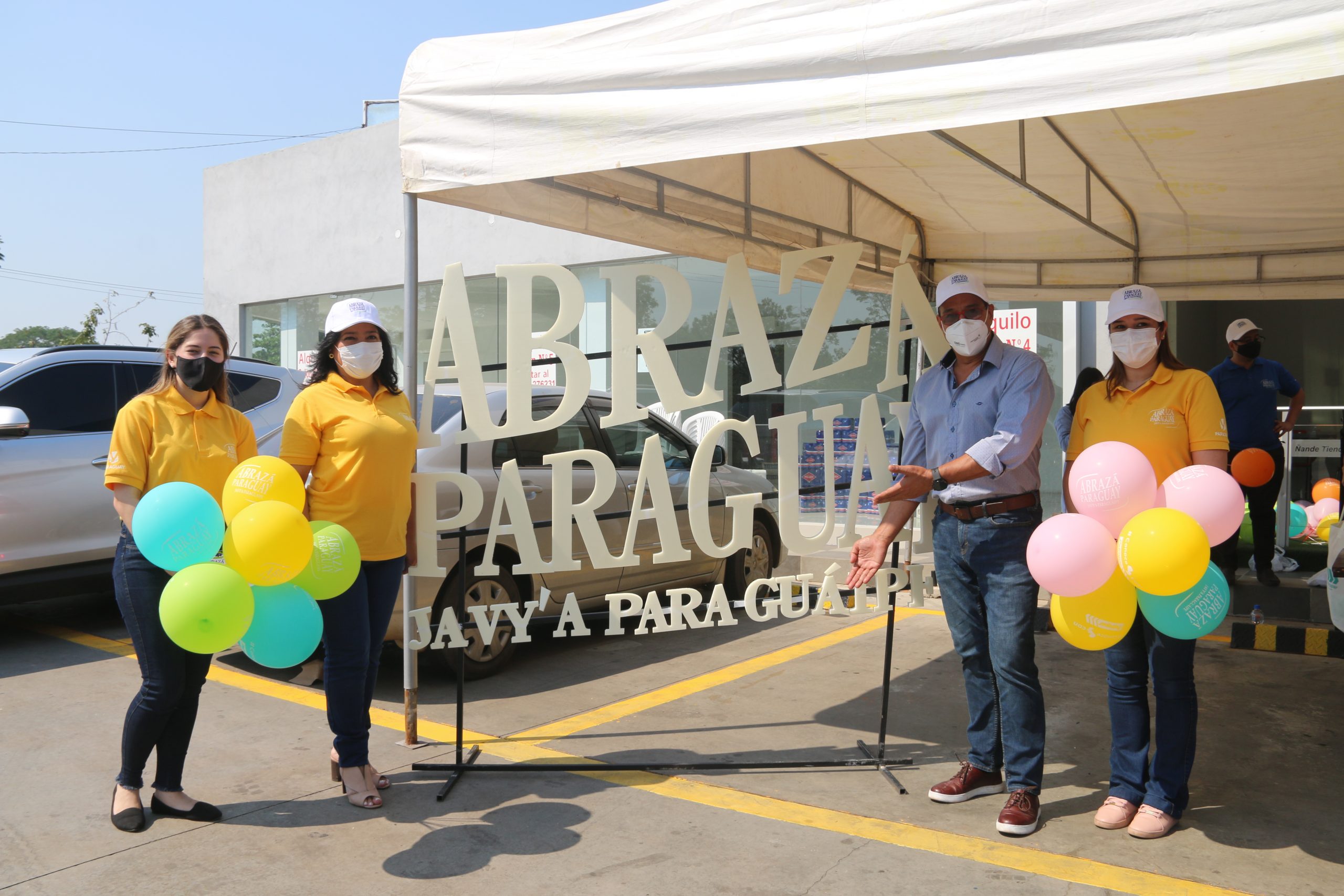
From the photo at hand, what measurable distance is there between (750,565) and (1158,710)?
14.7 ft

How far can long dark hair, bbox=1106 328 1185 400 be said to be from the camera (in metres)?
3.71

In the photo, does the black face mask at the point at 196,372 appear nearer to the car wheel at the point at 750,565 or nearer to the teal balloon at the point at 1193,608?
the teal balloon at the point at 1193,608

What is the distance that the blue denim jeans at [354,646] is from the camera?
3.86 m

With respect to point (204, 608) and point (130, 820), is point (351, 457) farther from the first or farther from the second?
point (130, 820)

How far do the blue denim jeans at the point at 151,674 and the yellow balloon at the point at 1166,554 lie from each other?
317 centimetres

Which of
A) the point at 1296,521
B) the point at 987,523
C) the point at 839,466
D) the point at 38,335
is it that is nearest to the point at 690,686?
the point at 839,466

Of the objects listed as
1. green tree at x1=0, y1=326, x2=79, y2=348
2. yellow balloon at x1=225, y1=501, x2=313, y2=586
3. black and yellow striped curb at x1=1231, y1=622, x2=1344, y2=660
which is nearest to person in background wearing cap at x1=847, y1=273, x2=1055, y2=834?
yellow balloon at x1=225, y1=501, x2=313, y2=586

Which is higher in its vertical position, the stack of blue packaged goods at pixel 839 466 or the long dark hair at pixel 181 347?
the long dark hair at pixel 181 347

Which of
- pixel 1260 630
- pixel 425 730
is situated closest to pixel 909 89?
pixel 425 730

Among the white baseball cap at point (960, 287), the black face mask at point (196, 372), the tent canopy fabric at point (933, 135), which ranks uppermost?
the tent canopy fabric at point (933, 135)

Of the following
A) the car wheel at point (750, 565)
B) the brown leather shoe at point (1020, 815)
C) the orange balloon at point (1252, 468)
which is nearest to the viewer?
the brown leather shoe at point (1020, 815)

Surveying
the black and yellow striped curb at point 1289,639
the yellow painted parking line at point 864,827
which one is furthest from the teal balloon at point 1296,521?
the yellow painted parking line at point 864,827

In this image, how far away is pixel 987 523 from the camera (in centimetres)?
382

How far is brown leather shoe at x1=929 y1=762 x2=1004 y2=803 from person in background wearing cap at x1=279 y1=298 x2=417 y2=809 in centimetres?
219
